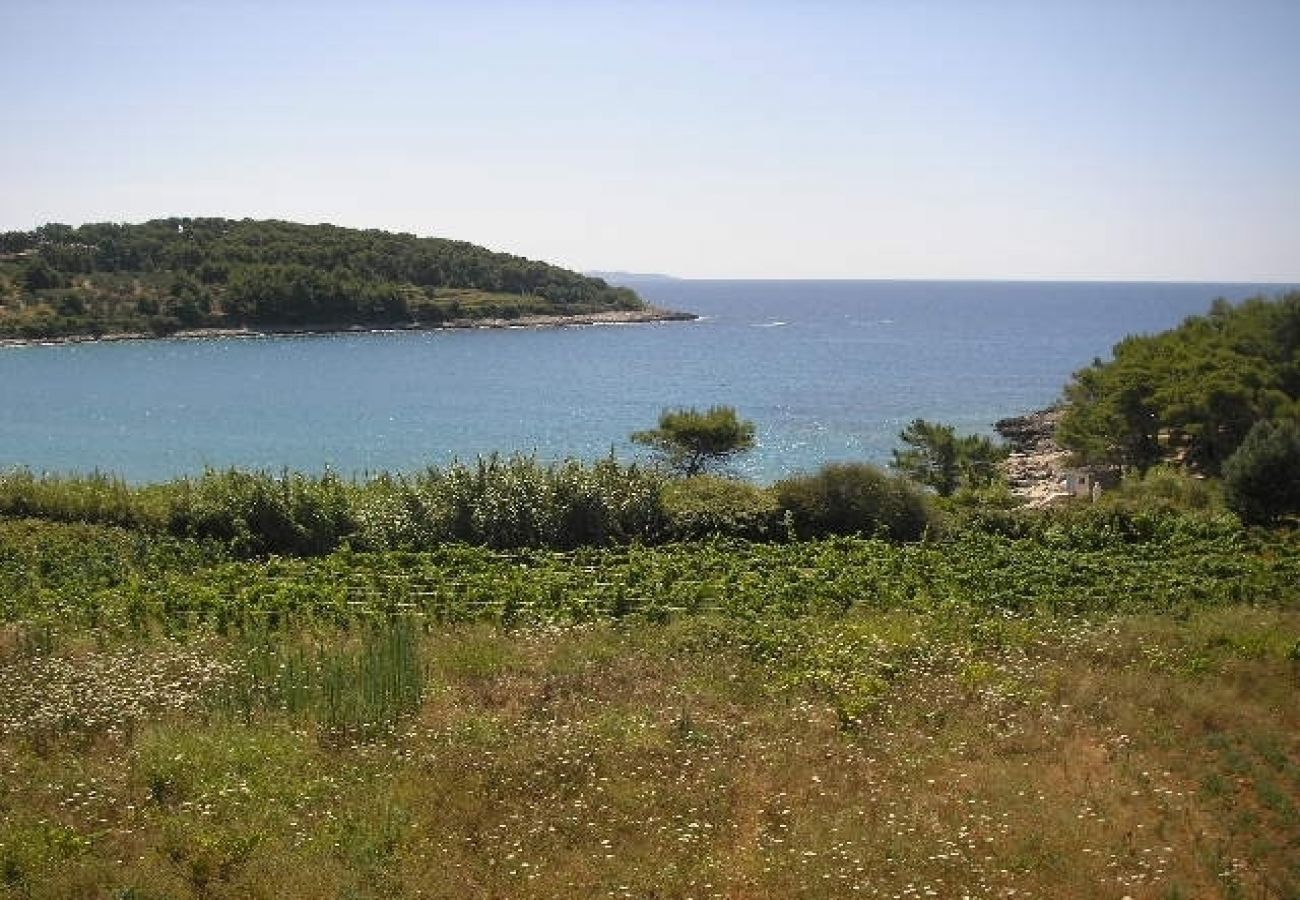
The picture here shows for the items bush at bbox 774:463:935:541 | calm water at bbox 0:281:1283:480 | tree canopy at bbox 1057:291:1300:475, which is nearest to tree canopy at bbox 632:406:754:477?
calm water at bbox 0:281:1283:480

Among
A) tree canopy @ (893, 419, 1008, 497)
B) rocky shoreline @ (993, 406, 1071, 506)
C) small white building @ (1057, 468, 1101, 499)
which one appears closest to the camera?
small white building @ (1057, 468, 1101, 499)

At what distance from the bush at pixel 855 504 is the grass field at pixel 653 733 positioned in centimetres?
515

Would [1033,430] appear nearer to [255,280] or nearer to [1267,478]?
[1267,478]

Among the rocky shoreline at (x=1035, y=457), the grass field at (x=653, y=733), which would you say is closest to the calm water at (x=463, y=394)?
the rocky shoreline at (x=1035, y=457)

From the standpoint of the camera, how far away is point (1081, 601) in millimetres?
18797

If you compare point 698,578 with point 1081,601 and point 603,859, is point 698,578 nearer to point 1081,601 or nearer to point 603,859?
point 1081,601

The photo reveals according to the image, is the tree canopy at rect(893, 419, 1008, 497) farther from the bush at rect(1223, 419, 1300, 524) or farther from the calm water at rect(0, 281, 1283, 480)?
the bush at rect(1223, 419, 1300, 524)

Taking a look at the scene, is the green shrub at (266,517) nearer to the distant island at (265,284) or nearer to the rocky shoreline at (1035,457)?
the rocky shoreline at (1035,457)

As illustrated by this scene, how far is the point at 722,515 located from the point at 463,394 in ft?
192

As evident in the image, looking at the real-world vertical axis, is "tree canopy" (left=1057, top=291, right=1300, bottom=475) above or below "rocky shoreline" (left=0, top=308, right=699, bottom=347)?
below

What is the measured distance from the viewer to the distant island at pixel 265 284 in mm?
119312

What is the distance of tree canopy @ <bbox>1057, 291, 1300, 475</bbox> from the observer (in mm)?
38156

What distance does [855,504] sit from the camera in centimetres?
2605

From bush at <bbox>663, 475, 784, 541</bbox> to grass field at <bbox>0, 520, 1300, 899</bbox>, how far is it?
5.42 meters
